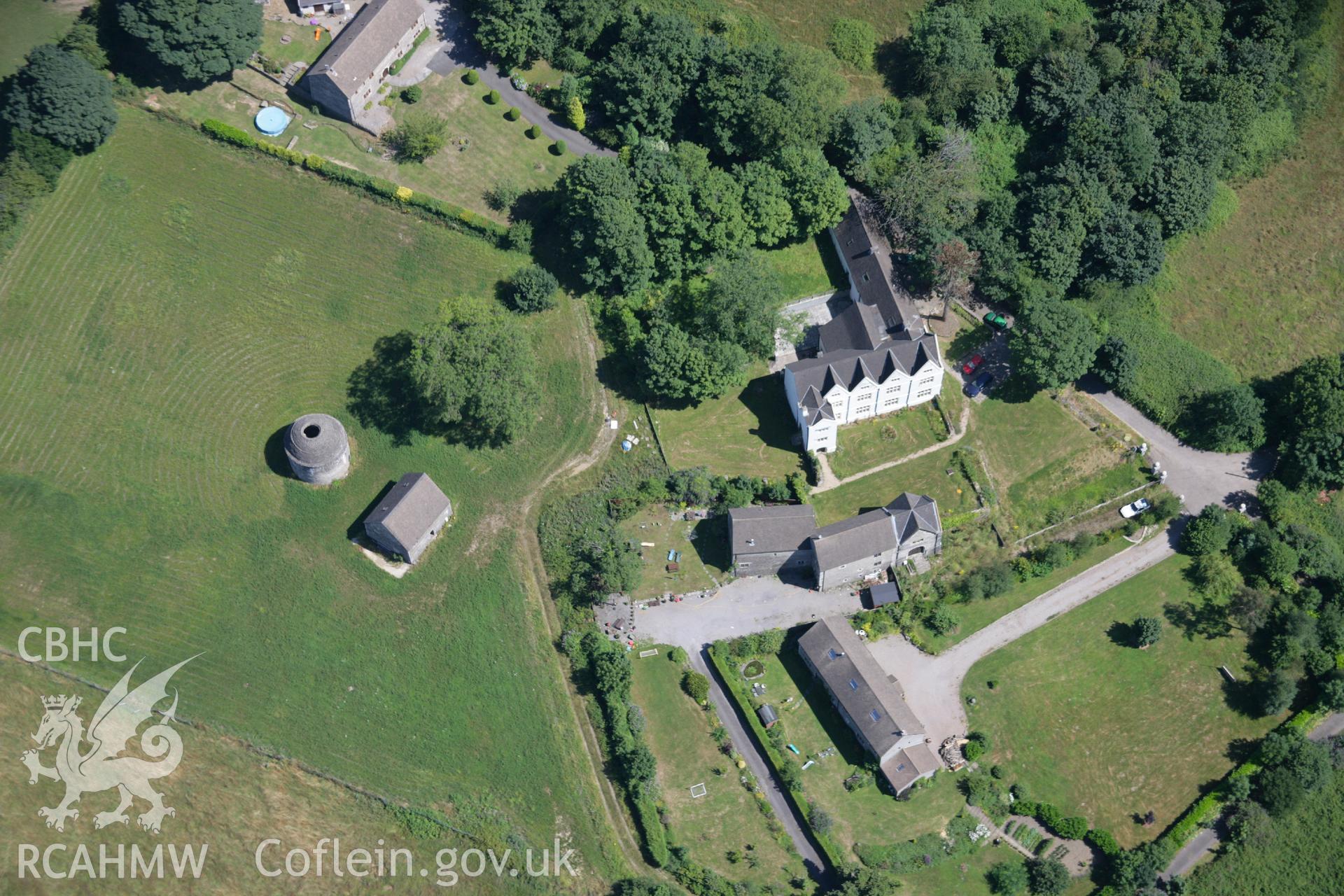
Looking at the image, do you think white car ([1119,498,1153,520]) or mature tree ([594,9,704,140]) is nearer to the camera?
white car ([1119,498,1153,520])

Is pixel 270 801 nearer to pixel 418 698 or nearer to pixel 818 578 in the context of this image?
pixel 418 698

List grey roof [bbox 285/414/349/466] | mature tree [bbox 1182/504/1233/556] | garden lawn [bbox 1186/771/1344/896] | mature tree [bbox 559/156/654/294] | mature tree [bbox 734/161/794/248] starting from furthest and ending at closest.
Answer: mature tree [bbox 734/161/794/248]
mature tree [bbox 559/156/654/294]
mature tree [bbox 1182/504/1233/556]
grey roof [bbox 285/414/349/466]
garden lawn [bbox 1186/771/1344/896]

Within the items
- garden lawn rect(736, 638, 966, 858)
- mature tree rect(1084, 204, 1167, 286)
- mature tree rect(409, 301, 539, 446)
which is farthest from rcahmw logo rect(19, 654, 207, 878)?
mature tree rect(1084, 204, 1167, 286)

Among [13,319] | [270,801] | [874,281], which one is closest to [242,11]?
[13,319]

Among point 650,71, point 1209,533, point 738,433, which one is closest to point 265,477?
point 738,433

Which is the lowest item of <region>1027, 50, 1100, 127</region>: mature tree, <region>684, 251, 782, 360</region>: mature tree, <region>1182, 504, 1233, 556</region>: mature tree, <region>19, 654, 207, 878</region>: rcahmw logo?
<region>19, 654, 207, 878</region>: rcahmw logo

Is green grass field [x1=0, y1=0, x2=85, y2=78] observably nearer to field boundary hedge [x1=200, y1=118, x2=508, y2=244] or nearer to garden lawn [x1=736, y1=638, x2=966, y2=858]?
field boundary hedge [x1=200, y1=118, x2=508, y2=244]
